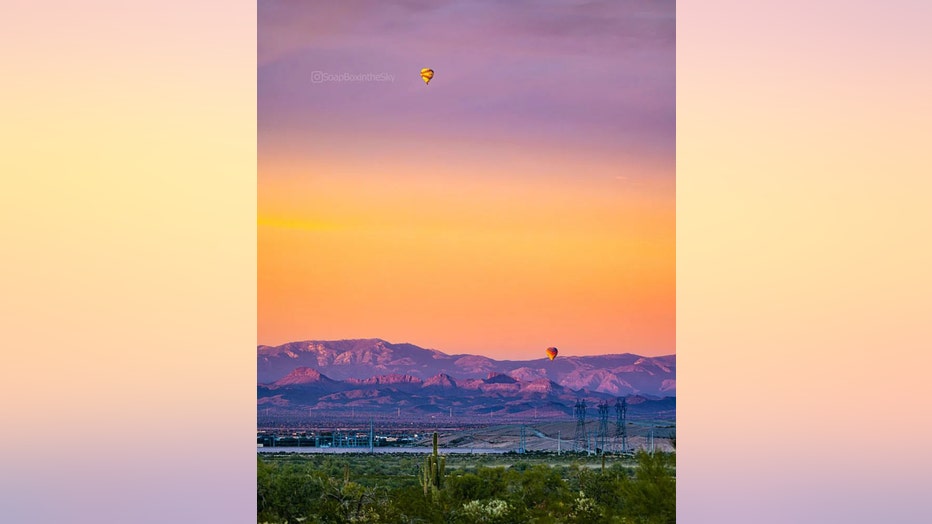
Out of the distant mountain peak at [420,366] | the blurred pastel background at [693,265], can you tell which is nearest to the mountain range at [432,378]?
the distant mountain peak at [420,366]

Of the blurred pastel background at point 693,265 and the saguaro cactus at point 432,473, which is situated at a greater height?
the blurred pastel background at point 693,265

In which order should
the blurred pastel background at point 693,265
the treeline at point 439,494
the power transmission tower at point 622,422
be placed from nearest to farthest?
the blurred pastel background at point 693,265 < the power transmission tower at point 622,422 < the treeline at point 439,494

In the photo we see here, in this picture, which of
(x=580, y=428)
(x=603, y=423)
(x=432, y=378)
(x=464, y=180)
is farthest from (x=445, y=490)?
(x=464, y=180)

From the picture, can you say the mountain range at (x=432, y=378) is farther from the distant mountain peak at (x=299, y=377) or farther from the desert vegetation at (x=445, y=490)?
the desert vegetation at (x=445, y=490)

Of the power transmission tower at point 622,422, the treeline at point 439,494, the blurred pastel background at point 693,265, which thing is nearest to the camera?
the blurred pastel background at point 693,265

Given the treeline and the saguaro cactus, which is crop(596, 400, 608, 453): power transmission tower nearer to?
the treeline

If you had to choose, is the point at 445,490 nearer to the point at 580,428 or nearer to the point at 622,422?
the point at 580,428

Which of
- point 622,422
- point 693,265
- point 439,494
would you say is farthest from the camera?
point 439,494
